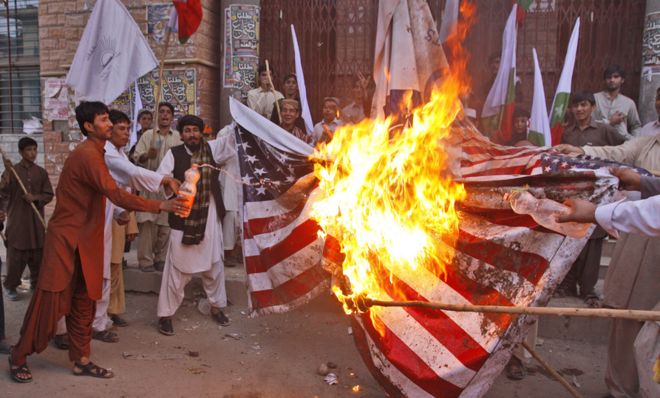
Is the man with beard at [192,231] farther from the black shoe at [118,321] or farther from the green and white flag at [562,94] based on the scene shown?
the green and white flag at [562,94]

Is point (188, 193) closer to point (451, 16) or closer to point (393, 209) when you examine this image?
point (393, 209)

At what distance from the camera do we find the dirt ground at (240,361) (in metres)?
4.18

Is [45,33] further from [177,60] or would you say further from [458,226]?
[458,226]

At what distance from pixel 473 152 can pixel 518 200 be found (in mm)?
1055

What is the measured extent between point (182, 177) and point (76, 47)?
15.6 ft

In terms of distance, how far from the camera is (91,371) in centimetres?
434

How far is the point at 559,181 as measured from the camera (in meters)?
3.18

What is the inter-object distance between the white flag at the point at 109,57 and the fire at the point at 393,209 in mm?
3464

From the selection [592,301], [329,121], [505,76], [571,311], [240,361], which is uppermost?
[505,76]

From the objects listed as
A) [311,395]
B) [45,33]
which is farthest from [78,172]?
[45,33]

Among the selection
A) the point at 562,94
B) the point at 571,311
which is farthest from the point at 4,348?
the point at 562,94

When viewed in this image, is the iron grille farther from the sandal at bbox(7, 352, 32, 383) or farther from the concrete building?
the sandal at bbox(7, 352, 32, 383)

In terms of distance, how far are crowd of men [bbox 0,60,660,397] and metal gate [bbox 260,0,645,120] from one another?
1397 mm

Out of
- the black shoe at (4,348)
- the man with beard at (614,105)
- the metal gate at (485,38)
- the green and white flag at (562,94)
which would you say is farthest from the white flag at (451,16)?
the black shoe at (4,348)
